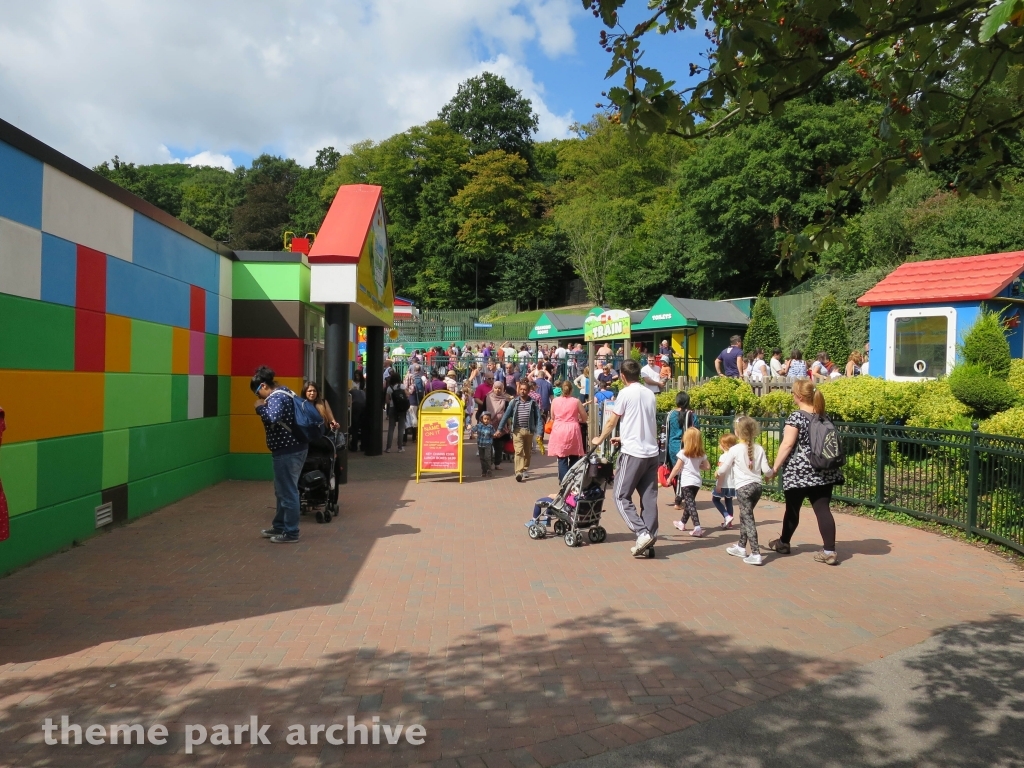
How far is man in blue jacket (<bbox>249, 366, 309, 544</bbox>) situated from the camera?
7.99m

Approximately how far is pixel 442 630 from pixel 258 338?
8247mm

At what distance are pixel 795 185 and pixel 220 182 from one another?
68.9 metres

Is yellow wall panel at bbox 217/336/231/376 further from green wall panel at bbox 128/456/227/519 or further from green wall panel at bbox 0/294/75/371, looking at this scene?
green wall panel at bbox 0/294/75/371

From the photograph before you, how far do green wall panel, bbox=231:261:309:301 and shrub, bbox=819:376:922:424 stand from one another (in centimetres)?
825

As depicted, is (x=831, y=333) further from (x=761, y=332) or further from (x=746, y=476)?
(x=746, y=476)

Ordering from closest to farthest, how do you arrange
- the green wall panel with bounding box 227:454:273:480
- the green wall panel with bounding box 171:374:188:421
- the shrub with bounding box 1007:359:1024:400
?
the green wall panel with bounding box 171:374:188:421
the shrub with bounding box 1007:359:1024:400
the green wall panel with bounding box 227:454:273:480

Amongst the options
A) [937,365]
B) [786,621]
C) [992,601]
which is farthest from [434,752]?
[937,365]

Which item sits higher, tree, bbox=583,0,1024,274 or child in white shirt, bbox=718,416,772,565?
tree, bbox=583,0,1024,274

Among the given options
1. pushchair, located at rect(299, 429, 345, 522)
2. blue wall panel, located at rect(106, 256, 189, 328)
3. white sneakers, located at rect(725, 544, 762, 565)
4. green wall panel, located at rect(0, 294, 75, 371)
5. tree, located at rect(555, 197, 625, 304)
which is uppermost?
tree, located at rect(555, 197, 625, 304)

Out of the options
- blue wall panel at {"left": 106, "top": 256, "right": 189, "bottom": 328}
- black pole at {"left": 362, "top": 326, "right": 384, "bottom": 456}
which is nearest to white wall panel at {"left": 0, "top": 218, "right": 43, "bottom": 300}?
blue wall panel at {"left": 106, "top": 256, "right": 189, "bottom": 328}

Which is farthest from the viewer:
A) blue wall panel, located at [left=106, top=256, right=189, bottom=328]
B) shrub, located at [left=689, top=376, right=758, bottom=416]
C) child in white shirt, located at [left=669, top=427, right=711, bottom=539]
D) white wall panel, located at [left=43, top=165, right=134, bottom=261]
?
shrub, located at [left=689, top=376, right=758, bottom=416]

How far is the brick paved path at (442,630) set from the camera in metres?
4.08

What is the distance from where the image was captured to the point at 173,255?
404 inches

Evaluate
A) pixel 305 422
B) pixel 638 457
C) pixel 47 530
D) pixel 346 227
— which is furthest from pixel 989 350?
pixel 47 530
